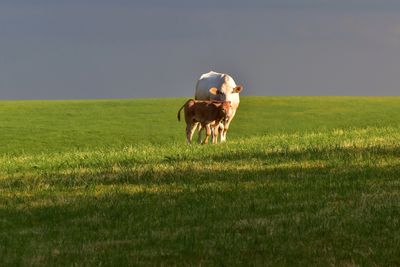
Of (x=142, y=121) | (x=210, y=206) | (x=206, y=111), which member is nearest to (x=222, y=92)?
(x=206, y=111)

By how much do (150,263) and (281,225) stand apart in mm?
2357

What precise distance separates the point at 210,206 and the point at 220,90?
18465 mm

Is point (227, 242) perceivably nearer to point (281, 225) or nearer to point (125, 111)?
point (281, 225)

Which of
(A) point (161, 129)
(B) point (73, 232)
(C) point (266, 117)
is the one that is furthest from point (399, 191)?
(C) point (266, 117)

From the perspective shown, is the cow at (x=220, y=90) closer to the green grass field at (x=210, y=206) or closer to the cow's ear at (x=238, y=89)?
the cow's ear at (x=238, y=89)

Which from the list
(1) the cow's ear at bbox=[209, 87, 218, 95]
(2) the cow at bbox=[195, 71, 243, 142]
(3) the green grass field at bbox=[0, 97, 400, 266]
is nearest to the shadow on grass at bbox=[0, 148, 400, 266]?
(3) the green grass field at bbox=[0, 97, 400, 266]

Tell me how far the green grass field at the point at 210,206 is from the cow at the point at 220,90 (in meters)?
6.02

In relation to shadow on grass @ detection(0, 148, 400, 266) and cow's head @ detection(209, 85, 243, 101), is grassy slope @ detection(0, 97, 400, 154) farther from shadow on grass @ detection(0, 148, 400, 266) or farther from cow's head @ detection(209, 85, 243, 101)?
shadow on grass @ detection(0, 148, 400, 266)

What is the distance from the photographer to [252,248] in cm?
912

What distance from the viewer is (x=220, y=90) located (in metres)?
30.2

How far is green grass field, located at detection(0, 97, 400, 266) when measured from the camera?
9.01 m

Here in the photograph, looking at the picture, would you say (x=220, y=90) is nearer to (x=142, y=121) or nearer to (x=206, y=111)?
(x=206, y=111)

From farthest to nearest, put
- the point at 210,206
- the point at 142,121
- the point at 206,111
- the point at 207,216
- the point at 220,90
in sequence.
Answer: the point at 142,121 → the point at 220,90 → the point at 206,111 → the point at 210,206 → the point at 207,216

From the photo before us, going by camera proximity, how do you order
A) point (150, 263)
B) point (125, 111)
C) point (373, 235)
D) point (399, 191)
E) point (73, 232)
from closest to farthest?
point (150, 263) < point (373, 235) < point (73, 232) < point (399, 191) < point (125, 111)
